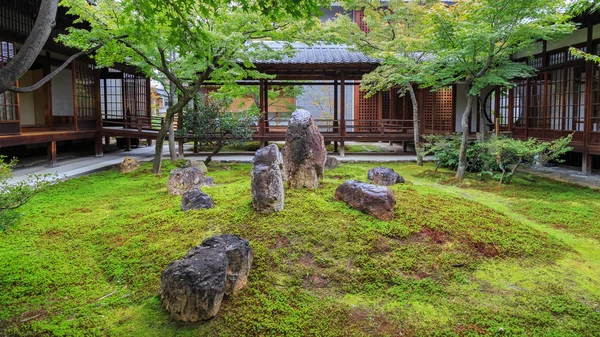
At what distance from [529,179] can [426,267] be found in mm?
7464

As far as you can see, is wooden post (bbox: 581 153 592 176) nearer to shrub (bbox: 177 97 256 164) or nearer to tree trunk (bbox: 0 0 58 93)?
shrub (bbox: 177 97 256 164)

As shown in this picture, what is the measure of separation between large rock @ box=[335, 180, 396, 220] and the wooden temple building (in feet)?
25.4

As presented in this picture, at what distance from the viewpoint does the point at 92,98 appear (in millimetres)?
16391

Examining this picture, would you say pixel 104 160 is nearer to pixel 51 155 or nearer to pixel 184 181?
pixel 51 155

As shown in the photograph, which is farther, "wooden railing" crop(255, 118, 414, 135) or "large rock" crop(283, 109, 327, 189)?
"wooden railing" crop(255, 118, 414, 135)

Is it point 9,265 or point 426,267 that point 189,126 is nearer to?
point 9,265

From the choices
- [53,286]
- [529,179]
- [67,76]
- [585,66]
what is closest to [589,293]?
[53,286]

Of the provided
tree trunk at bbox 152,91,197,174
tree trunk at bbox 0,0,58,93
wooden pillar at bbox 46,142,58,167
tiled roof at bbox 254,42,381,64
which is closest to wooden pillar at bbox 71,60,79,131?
wooden pillar at bbox 46,142,58,167

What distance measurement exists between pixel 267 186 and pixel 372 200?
4.55 feet

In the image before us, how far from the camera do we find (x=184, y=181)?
27.9 ft

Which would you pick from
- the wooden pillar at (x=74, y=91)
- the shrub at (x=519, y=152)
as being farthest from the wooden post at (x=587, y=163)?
the wooden pillar at (x=74, y=91)

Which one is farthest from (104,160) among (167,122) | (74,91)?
(167,122)

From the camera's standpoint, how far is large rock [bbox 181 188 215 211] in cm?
636

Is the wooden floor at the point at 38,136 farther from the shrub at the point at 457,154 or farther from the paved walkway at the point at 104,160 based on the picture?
the shrub at the point at 457,154
